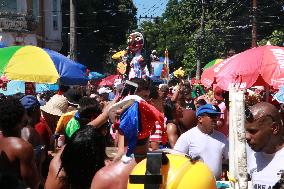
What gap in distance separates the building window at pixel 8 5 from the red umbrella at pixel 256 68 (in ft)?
85.5

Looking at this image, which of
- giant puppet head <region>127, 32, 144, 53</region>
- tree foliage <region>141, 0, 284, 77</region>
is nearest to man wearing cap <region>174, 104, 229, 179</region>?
giant puppet head <region>127, 32, 144, 53</region>

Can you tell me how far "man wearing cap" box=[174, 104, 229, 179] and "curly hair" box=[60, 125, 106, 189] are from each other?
223 centimetres

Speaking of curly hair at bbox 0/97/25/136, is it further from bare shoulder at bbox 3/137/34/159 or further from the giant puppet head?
the giant puppet head

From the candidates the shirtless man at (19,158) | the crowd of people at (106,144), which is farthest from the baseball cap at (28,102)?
the shirtless man at (19,158)

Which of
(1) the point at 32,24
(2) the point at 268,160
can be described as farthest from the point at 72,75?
(1) the point at 32,24

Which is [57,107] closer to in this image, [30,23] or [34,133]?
[34,133]

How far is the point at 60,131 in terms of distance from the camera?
7.47 metres

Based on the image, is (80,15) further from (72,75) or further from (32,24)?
(72,75)

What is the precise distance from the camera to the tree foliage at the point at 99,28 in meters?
52.3

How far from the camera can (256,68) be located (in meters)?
7.94

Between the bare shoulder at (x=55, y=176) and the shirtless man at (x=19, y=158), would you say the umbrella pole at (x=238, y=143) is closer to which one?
the bare shoulder at (x=55, y=176)

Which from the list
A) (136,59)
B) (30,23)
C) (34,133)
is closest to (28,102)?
(34,133)

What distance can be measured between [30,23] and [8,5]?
1.71 meters

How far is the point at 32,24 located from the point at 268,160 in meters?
29.6
